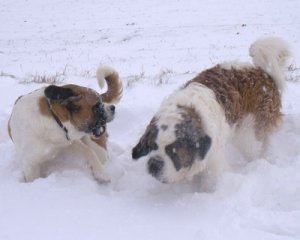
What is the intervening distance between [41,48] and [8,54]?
1578 mm

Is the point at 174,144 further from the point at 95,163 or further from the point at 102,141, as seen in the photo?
the point at 102,141

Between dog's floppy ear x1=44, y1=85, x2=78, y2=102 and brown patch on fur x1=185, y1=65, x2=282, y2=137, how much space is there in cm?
134

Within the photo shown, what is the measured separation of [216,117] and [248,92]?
2.64ft

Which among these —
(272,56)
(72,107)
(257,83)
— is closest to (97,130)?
(72,107)

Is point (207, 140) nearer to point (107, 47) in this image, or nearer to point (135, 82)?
point (135, 82)

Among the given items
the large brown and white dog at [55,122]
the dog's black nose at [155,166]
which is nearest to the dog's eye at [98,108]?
the large brown and white dog at [55,122]

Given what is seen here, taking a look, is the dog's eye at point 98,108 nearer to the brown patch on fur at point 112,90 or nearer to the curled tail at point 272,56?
the brown patch on fur at point 112,90

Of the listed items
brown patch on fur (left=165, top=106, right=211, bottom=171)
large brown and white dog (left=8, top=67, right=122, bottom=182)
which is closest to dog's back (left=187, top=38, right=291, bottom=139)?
brown patch on fur (left=165, top=106, right=211, bottom=171)

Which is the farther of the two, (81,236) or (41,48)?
(41,48)

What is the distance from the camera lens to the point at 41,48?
15.5 m

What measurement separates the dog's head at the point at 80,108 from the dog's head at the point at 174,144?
66 cm

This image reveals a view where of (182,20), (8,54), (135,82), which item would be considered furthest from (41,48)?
(135,82)

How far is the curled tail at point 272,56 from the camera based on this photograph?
473cm

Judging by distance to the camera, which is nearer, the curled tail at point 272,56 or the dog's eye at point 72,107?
the dog's eye at point 72,107
